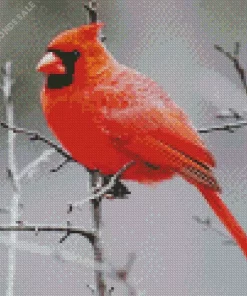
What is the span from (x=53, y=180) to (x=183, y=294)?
0.30 metres

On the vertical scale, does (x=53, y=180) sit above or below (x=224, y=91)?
below

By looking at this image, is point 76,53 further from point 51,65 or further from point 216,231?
point 216,231

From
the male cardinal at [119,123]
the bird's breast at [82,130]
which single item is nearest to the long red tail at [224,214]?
the male cardinal at [119,123]

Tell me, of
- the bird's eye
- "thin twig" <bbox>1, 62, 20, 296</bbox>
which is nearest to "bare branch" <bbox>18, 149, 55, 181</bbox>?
"thin twig" <bbox>1, 62, 20, 296</bbox>

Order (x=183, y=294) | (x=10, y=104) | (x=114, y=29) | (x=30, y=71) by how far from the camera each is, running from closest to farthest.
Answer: (x=10, y=104), (x=183, y=294), (x=30, y=71), (x=114, y=29)

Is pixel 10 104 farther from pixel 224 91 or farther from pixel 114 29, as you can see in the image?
pixel 114 29

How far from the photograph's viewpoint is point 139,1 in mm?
2004

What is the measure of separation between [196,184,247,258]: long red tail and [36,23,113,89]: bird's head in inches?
7.3

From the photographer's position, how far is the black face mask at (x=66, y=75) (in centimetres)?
89

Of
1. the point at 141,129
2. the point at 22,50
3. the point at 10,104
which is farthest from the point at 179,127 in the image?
the point at 22,50

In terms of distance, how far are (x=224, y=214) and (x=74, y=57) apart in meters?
0.25

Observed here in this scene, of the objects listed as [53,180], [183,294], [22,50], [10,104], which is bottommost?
[183,294]

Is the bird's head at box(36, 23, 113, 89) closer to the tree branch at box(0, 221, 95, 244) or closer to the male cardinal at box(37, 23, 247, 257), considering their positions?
the male cardinal at box(37, 23, 247, 257)

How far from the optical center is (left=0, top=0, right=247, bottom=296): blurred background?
112cm
